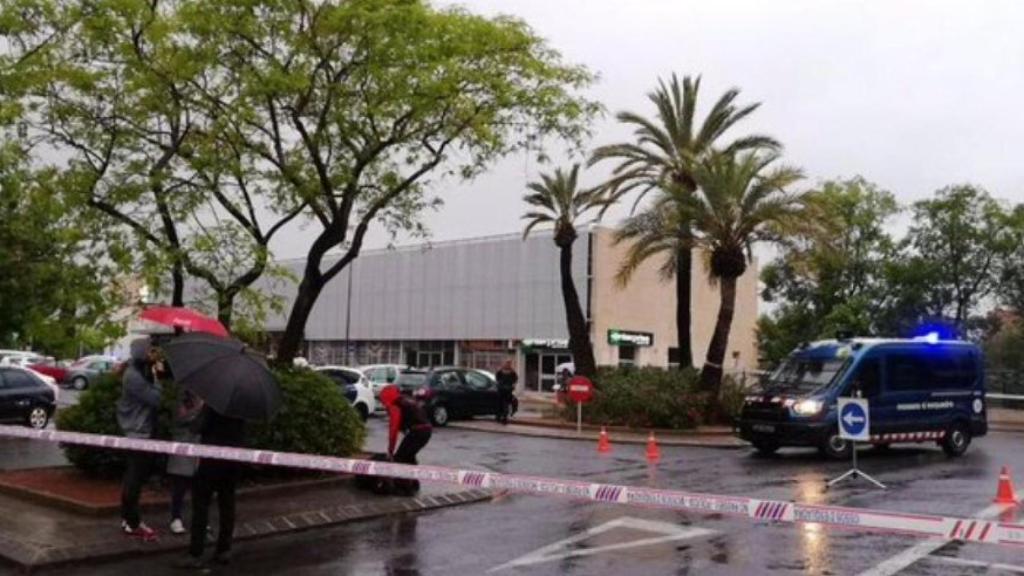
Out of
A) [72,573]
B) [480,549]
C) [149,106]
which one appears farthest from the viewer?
[149,106]

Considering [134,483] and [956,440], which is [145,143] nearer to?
[134,483]

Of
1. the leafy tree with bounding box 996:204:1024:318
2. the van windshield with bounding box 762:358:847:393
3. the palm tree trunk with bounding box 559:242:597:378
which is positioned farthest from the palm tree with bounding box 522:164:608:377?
the leafy tree with bounding box 996:204:1024:318

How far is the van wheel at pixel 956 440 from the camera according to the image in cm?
1909

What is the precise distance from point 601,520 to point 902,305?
34553 mm

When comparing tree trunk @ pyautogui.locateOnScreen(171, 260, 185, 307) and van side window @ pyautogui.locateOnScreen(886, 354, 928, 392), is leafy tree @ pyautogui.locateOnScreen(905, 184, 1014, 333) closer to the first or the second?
van side window @ pyautogui.locateOnScreen(886, 354, 928, 392)

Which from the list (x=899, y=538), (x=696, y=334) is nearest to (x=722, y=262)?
(x=899, y=538)

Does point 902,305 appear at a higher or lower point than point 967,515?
higher

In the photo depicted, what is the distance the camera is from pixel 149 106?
41.8ft

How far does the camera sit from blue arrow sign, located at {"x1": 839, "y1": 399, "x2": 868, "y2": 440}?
14.7 meters

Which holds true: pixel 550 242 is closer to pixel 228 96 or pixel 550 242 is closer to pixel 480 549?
pixel 228 96

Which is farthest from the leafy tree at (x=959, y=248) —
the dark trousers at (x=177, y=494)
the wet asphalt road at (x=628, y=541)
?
the dark trousers at (x=177, y=494)

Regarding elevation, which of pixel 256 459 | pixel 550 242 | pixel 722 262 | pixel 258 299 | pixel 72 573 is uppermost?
pixel 550 242

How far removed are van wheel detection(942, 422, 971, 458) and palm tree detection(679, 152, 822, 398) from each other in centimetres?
771

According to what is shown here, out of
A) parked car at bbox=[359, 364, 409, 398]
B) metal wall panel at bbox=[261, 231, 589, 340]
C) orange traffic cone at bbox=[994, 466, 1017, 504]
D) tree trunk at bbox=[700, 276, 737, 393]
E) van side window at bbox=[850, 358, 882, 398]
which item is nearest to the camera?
orange traffic cone at bbox=[994, 466, 1017, 504]
